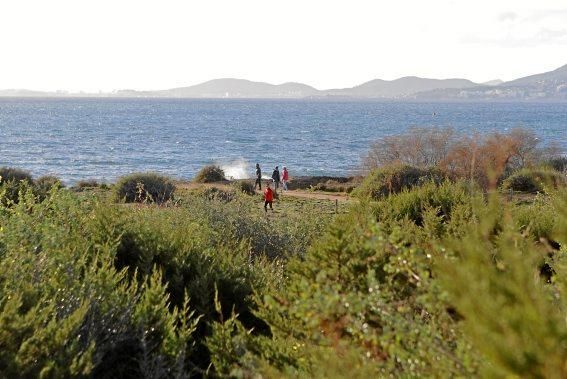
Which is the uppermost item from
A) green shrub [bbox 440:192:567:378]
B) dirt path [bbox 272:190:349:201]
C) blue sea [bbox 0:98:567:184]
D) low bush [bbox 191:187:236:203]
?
green shrub [bbox 440:192:567:378]

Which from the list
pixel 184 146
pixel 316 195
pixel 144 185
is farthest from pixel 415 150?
pixel 184 146

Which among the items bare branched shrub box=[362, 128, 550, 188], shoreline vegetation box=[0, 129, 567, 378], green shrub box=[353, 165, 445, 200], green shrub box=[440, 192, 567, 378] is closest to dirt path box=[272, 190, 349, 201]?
green shrub box=[353, 165, 445, 200]

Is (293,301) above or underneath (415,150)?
above

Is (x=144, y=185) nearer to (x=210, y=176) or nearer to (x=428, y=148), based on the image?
(x=210, y=176)

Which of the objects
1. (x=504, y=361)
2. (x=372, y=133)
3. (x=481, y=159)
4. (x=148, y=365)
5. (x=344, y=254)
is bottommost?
(x=372, y=133)

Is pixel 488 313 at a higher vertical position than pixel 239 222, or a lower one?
higher

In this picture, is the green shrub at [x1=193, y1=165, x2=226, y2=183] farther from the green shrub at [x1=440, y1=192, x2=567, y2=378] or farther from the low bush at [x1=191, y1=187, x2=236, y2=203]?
the green shrub at [x1=440, y1=192, x2=567, y2=378]

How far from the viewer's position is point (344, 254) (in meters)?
6.43

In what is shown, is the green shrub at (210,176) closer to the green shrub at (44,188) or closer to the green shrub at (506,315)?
the green shrub at (44,188)

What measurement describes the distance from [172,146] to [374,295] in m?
87.8

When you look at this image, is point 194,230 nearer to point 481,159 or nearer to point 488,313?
point 488,313

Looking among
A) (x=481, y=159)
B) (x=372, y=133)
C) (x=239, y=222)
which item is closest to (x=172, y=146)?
(x=372, y=133)

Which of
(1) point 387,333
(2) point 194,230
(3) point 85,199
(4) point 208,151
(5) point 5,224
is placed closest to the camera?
(1) point 387,333

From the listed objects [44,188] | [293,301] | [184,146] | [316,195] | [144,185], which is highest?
[293,301]
